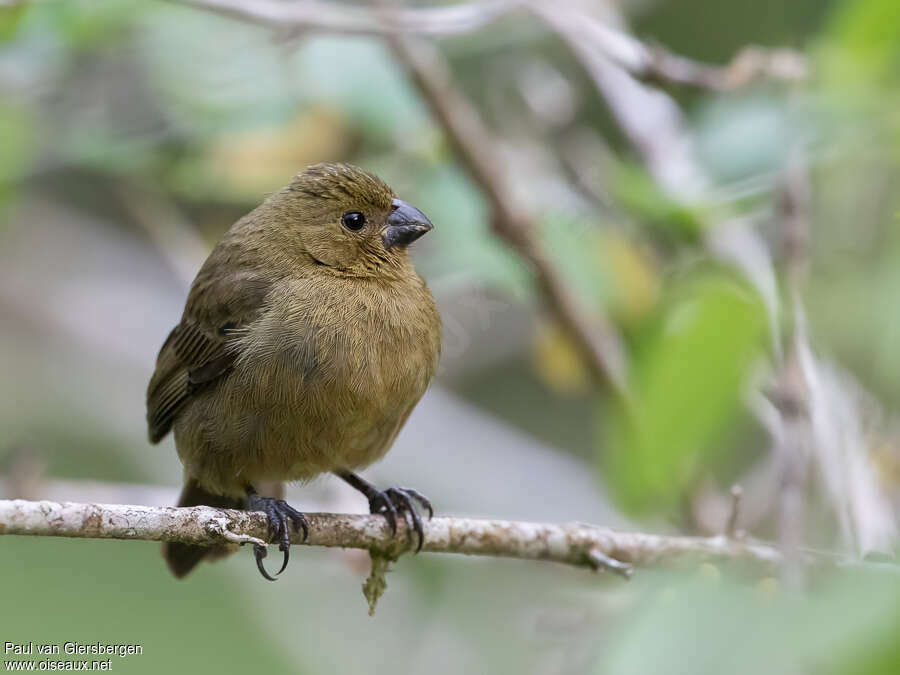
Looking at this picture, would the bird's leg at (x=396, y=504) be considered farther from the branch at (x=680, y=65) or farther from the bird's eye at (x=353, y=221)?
the branch at (x=680, y=65)

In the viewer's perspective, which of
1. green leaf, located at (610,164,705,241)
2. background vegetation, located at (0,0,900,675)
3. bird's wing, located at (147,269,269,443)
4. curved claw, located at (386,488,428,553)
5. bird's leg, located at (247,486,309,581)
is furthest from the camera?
green leaf, located at (610,164,705,241)

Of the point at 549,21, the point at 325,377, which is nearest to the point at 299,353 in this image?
the point at 325,377

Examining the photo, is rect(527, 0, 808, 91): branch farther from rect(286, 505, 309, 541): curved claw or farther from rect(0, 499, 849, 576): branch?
rect(286, 505, 309, 541): curved claw

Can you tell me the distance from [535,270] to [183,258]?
169 centimetres

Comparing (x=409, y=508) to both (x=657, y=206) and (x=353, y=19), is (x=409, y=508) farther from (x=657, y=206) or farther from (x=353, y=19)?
(x=353, y=19)

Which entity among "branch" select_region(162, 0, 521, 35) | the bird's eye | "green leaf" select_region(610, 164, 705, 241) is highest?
"branch" select_region(162, 0, 521, 35)

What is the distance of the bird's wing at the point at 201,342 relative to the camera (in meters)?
3.41

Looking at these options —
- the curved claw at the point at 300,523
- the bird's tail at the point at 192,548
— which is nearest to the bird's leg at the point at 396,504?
the curved claw at the point at 300,523

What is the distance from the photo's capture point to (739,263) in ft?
13.9

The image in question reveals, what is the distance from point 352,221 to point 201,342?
0.61 metres

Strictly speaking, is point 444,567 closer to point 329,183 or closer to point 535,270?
point 535,270

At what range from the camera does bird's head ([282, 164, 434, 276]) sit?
3.57m

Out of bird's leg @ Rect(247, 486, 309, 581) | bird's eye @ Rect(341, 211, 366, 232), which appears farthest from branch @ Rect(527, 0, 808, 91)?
bird's leg @ Rect(247, 486, 309, 581)

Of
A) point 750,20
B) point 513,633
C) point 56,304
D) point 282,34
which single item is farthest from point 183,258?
point 750,20
